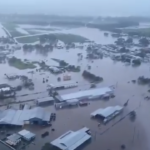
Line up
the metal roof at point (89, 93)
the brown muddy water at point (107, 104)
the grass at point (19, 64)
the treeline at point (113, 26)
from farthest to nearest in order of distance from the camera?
the treeline at point (113, 26) → the grass at point (19, 64) → the metal roof at point (89, 93) → the brown muddy water at point (107, 104)

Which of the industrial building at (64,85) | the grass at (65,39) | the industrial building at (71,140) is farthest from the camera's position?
the grass at (65,39)

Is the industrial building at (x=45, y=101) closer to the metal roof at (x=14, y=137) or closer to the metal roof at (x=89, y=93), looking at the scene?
the metal roof at (x=89, y=93)

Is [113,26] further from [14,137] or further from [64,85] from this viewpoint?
[14,137]

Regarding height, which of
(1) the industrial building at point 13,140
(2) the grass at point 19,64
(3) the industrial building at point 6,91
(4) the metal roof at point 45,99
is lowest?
(1) the industrial building at point 13,140

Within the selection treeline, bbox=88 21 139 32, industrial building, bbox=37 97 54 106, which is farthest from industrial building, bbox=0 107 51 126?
treeline, bbox=88 21 139 32

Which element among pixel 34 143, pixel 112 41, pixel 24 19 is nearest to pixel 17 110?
pixel 34 143

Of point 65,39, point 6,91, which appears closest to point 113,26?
point 65,39

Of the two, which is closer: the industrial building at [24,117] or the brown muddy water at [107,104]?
the brown muddy water at [107,104]

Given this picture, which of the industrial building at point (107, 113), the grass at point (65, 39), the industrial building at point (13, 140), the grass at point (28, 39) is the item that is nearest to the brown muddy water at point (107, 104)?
the industrial building at point (107, 113)
